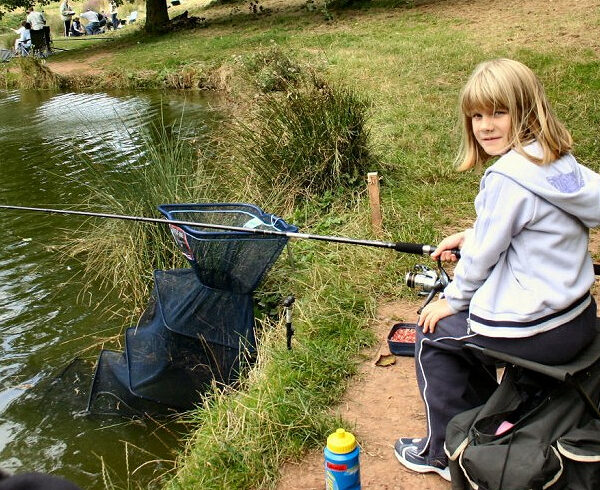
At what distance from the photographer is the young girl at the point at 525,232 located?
210 centimetres

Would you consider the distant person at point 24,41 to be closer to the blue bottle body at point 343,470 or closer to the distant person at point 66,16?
the distant person at point 66,16

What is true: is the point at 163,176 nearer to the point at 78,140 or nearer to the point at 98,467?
the point at 98,467

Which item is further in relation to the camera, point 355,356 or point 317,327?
point 317,327

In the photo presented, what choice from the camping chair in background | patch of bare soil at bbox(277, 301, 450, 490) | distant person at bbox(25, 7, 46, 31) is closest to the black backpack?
patch of bare soil at bbox(277, 301, 450, 490)

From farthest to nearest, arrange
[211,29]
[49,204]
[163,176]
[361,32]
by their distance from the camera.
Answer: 1. [211,29]
2. [361,32]
3. [49,204]
4. [163,176]

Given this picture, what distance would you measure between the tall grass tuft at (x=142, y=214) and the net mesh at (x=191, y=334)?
1319mm

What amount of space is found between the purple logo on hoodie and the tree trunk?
20.7 m

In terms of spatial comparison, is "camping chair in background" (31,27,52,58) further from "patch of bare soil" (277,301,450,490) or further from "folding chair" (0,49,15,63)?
"patch of bare soil" (277,301,450,490)

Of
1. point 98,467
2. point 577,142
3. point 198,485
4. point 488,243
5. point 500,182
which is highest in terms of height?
point 500,182

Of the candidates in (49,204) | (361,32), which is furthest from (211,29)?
(49,204)

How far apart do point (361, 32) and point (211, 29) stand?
21.9 ft

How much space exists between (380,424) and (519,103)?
4.79ft

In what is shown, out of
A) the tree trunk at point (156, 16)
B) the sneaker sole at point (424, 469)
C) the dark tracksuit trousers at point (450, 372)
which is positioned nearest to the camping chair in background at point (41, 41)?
the tree trunk at point (156, 16)

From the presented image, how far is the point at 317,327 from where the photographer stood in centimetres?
376
